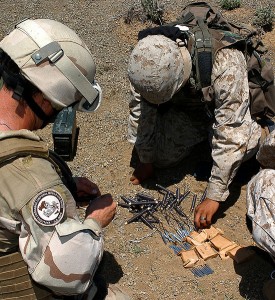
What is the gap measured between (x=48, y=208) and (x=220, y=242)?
2586mm

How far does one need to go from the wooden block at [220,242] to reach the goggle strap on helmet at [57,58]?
2380 millimetres

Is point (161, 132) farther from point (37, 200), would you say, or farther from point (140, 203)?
point (37, 200)

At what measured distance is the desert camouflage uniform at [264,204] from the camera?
3916 mm

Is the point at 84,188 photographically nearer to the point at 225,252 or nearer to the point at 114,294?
the point at 114,294

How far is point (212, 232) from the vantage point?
5.04 meters

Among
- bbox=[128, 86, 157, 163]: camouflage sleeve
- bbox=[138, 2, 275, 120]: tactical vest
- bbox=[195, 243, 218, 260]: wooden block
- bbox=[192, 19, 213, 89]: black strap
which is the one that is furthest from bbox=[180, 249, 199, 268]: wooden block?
bbox=[192, 19, 213, 89]: black strap

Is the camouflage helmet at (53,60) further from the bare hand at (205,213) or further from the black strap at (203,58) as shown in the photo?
the bare hand at (205,213)

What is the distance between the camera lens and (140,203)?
5371 mm

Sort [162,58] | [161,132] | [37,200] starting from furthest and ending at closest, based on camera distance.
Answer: [161,132] → [162,58] → [37,200]

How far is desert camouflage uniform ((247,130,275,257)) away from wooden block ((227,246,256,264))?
608 mm

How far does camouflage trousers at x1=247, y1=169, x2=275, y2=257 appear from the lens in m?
3.91

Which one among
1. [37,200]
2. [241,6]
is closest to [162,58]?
[37,200]

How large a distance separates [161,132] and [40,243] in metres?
3.37

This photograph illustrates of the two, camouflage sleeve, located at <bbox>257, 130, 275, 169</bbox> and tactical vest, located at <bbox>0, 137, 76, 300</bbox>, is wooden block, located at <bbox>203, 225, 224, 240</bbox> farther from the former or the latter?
tactical vest, located at <bbox>0, 137, 76, 300</bbox>
